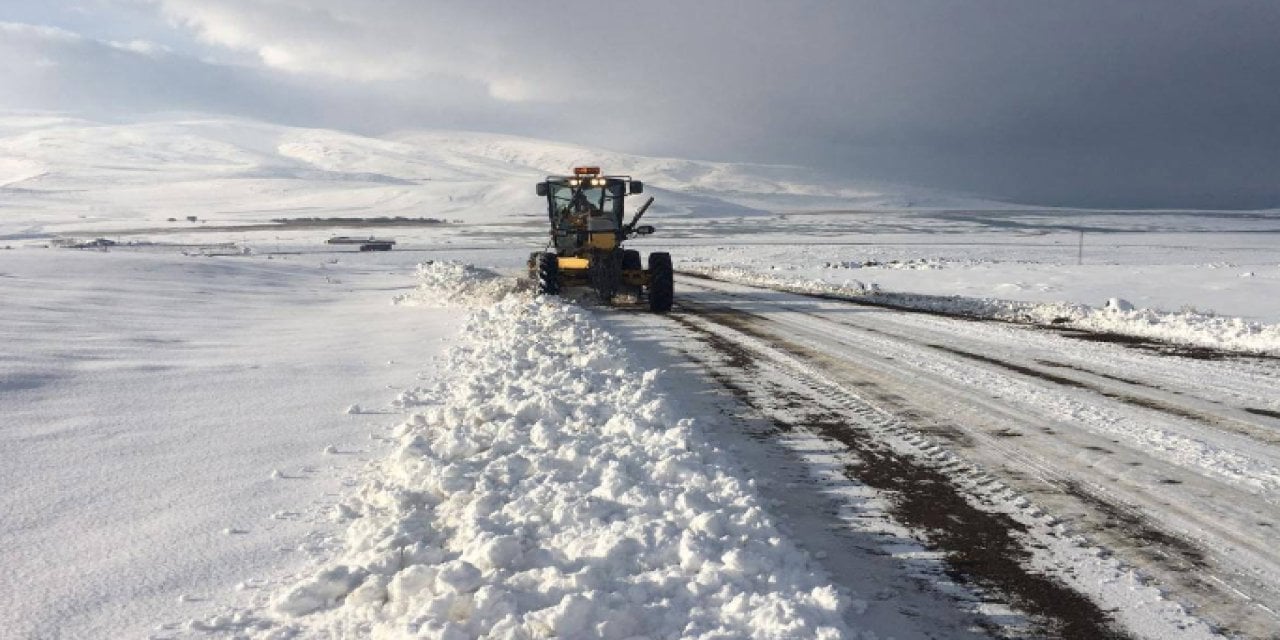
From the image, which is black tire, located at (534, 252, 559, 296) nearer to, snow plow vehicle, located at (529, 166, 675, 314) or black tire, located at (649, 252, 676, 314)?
snow plow vehicle, located at (529, 166, 675, 314)

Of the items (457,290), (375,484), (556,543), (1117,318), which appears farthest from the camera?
(457,290)

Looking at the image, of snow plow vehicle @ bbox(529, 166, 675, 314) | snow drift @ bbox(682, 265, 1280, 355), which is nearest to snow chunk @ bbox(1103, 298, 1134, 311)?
snow drift @ bbox(682, 265, 1280, 355)

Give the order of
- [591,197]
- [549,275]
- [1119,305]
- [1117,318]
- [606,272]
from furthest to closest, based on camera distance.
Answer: [591,197]
[606,272]
[549,275]
[1119,305]
[1117,318]

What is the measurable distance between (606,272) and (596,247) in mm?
673

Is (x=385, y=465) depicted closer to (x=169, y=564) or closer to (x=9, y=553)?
(x=169, y=564)

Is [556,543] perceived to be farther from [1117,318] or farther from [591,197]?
[591,197]

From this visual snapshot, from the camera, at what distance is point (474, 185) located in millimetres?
136125

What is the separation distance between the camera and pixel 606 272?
15656mm

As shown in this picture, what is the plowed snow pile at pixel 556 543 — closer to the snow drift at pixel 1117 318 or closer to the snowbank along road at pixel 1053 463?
the snowbank along road at pixel 1053 463

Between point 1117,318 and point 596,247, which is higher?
point 596,247

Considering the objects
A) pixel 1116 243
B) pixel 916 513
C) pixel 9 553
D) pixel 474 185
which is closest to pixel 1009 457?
pixel 916 513

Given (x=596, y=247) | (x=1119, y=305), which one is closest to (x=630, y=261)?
(x=596, y=247)

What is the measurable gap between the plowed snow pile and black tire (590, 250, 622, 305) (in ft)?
31.2

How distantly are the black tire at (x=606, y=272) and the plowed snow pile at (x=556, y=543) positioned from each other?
9.50m
